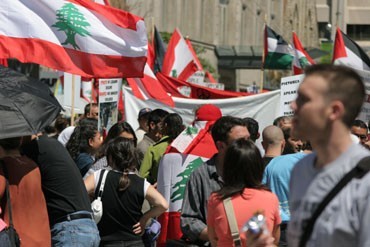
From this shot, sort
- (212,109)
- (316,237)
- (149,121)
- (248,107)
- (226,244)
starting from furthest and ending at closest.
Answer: (248,107), (149,121), (212,109), (226,244), (316,237)

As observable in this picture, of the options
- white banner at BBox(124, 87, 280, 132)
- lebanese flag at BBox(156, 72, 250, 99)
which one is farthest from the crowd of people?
lebanese flag at BBox(156, 72, 250, 99)

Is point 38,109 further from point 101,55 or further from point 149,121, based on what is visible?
point 149,121

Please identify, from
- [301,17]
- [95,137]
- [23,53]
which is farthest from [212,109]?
[301,17]

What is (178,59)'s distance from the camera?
1992 cm

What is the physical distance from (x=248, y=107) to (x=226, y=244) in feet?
31.2

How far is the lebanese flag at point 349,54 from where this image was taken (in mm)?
15516

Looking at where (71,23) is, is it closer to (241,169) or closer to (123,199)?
(123,199)

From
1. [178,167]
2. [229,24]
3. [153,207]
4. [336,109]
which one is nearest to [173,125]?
[178,167]

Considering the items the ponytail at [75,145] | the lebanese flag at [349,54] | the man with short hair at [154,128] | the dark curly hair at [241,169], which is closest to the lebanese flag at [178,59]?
the lebanese flag at [349,54]

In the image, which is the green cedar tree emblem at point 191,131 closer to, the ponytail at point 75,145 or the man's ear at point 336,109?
the ponytail at point 75,145

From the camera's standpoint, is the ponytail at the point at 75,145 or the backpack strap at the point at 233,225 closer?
the backpack strap at the point at 233,225

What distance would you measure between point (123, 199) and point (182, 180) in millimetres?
573

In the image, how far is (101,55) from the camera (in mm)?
10062

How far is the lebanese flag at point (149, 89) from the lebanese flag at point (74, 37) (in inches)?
95.7
